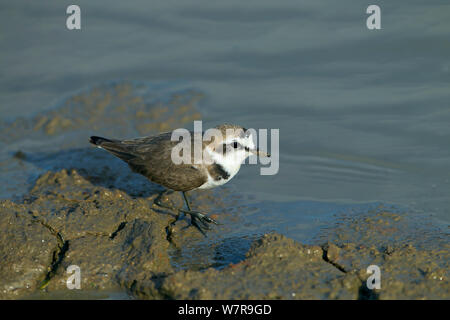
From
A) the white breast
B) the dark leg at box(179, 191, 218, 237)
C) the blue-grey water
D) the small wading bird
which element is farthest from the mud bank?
the blue-grey water

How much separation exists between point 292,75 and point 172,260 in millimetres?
4834

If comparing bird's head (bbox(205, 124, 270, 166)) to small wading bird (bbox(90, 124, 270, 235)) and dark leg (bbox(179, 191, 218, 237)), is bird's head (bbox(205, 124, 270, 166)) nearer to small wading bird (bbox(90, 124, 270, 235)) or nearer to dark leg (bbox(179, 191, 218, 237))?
small wading bird (bbox(90, 124, 270, 235))

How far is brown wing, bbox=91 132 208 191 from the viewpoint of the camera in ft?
21.7

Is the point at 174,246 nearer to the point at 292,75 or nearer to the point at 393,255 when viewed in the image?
the point at 393,255

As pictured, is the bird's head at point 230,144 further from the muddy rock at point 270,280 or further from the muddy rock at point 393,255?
the muddy rock at point 270,280

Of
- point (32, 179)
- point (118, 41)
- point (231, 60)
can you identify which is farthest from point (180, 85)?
point (32, 179)

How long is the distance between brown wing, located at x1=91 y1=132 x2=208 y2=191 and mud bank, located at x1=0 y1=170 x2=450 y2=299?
410 millimetres

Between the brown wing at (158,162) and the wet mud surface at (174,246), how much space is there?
1.25 feet

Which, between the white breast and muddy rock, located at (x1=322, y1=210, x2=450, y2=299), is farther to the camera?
the white breast

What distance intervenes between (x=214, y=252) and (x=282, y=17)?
6.12 metres

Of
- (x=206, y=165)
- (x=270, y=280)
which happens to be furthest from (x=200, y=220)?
(x=270, y=280)

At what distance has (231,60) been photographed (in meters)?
10.2

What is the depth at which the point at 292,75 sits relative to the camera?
9.62 metres

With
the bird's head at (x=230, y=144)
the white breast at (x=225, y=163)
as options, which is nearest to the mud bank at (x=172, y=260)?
the white breast at (x=225, y=163)
